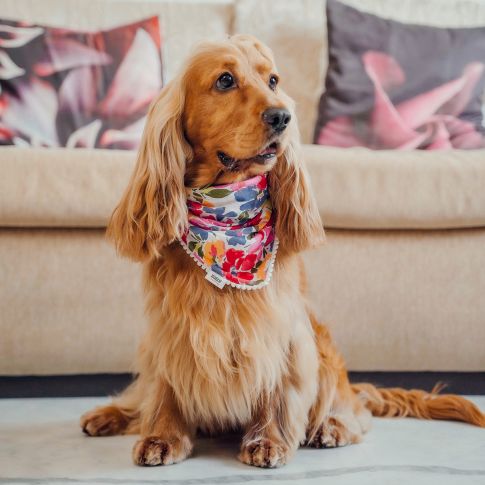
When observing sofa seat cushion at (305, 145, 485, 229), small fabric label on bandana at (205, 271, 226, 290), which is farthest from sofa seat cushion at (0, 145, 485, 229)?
small fabric label on bandana at (205, 271, 226, 290)

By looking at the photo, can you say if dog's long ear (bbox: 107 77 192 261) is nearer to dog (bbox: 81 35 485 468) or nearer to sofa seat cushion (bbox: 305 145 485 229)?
dog (bbox: 81 35 485 468)

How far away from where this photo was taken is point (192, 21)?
3.23 meters

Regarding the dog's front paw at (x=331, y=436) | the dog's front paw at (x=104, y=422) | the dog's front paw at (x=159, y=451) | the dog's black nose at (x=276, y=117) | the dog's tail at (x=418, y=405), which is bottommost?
the dog's front paw at (x=104, y=422)

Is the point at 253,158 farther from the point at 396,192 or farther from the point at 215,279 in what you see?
the point at 396,192

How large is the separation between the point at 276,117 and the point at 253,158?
0.35 feet

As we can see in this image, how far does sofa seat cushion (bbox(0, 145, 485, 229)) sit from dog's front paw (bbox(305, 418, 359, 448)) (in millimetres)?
630

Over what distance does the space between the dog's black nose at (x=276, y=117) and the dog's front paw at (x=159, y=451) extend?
66 centimetres

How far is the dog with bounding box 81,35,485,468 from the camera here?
1.58 m

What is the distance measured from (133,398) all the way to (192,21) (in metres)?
1.89

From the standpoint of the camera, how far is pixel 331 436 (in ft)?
5.66

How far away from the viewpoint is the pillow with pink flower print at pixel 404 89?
108 inches

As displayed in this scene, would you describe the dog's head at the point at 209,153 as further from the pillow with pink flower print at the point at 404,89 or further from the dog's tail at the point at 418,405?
the pillow with pink flower print at the point at 404,89

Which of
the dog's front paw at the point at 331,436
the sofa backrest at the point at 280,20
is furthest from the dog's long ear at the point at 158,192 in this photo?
the sofa backrest at the point at 280,20

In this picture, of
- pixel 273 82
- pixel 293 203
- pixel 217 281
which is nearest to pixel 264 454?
pixel 217 281
